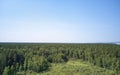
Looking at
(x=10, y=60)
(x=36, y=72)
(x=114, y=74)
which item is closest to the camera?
(x=114, y=74)

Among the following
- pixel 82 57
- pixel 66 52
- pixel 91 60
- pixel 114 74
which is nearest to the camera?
pixel 114 74

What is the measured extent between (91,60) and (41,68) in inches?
1306

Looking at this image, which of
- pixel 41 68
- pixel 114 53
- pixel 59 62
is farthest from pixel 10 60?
pixel 114 53

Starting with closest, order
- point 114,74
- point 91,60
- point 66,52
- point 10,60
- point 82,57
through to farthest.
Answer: point 114,74 < point 10,60 < point 91,60 < point 82,57 < point 66,52

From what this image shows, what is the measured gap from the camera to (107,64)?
7650 centimetres

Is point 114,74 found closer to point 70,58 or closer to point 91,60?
point 91,60

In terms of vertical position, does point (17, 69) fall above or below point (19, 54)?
below

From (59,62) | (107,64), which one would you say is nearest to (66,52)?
(59,62)

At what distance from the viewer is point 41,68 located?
229 feet

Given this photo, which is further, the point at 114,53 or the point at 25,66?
the point at 114,53

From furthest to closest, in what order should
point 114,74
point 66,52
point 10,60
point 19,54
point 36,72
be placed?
1. point 66,52
2. point 19,54
3. point 10,60
4. point 36,72
5. point 114,74

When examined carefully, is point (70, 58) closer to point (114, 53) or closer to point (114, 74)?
point (114, 53)

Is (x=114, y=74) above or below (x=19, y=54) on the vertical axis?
below

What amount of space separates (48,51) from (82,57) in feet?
76.4
